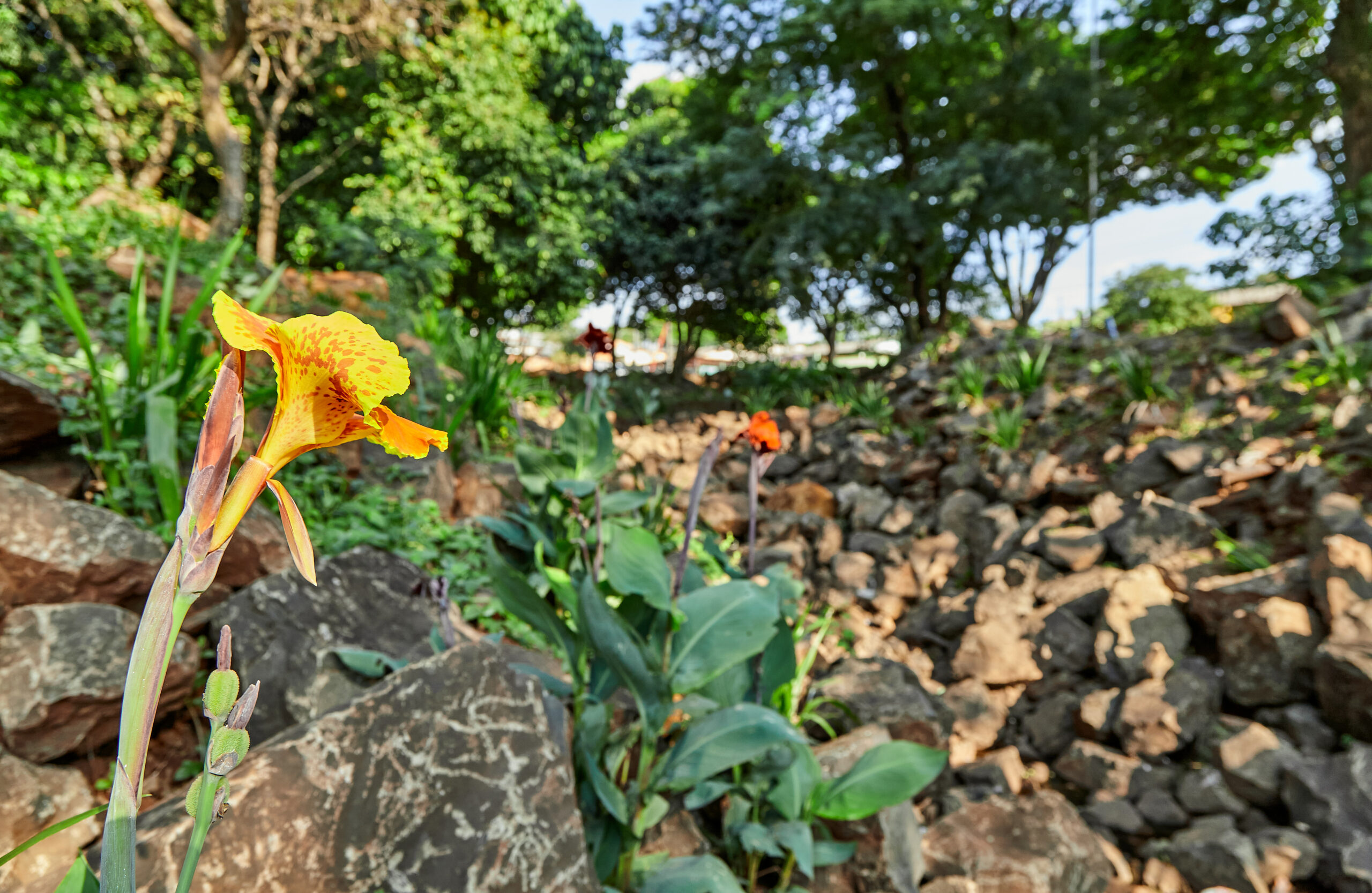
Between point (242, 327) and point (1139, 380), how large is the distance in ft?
20.3

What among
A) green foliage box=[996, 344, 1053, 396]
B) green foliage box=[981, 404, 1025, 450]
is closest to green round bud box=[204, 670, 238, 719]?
green foliage box=[981, 404, 1025, 450]

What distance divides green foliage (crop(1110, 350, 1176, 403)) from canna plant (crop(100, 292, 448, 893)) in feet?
19.8

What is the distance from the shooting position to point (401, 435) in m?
0.65

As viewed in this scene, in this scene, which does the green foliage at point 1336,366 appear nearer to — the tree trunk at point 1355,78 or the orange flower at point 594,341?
the tree trunk at point 1355,78

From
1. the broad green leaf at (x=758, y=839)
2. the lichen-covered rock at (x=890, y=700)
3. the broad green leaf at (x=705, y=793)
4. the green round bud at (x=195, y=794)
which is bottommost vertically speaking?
the lichen-covered rock at (x=890, y=700)

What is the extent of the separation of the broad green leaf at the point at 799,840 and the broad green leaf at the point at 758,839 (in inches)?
1.0

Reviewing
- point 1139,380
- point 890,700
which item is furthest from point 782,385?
point 890,700

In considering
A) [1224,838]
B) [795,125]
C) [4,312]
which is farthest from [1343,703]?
[795,125]

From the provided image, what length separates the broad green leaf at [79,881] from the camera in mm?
668

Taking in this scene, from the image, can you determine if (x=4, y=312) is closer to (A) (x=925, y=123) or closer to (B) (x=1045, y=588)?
(B) (x=1045, y=588)

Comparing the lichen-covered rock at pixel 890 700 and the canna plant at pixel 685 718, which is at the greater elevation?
the canna plant at pixel 685 718

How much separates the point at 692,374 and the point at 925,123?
21.8 feet

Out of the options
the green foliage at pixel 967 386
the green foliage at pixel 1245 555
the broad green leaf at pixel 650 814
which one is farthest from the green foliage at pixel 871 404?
the broad green leaf at pixel 650 814

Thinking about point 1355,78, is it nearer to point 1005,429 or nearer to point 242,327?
point 1005,429
